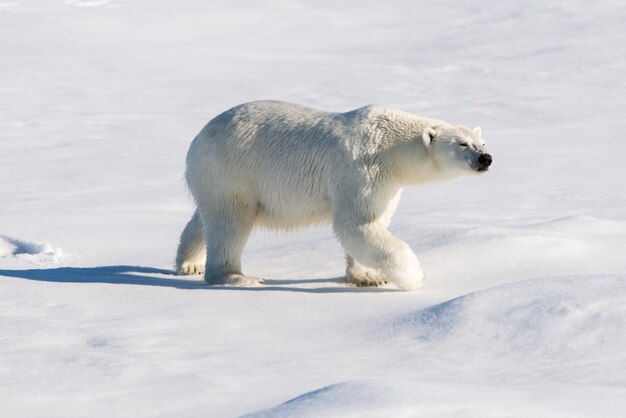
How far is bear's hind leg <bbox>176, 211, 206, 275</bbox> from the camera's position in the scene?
23.7ft

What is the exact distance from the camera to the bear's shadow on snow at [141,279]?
649cm

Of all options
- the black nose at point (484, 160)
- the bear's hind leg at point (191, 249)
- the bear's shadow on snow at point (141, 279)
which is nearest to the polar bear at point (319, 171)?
the black nose at point (484, 160)

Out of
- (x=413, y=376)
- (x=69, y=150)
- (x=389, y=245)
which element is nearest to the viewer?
(x=413, y=376)

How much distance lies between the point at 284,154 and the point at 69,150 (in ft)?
22.6

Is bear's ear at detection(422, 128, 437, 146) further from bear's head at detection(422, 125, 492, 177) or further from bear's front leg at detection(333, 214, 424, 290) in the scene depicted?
bear's front leg at detection(333, 214, 424, 290)

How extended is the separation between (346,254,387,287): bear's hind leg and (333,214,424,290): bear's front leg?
0.76ft

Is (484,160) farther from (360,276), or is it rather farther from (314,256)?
(314,256)

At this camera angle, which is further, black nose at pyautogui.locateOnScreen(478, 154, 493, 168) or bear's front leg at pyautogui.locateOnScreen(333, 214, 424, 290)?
black nose at pyautogui.locateOnScreen(478, 154, 493, 168)

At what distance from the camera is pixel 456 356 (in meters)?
4.70

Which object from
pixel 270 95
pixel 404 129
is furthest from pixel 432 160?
pixel 270 95

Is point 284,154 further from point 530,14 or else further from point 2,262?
point 530,14

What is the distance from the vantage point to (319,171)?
262 inches

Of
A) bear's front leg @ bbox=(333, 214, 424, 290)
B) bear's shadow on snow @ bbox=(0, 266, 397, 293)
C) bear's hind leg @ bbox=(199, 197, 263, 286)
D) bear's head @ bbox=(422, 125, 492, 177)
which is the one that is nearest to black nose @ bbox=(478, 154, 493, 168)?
bear's head @ bbox=(422, 125, 492, 177)

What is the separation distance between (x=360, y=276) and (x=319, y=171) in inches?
25.2
